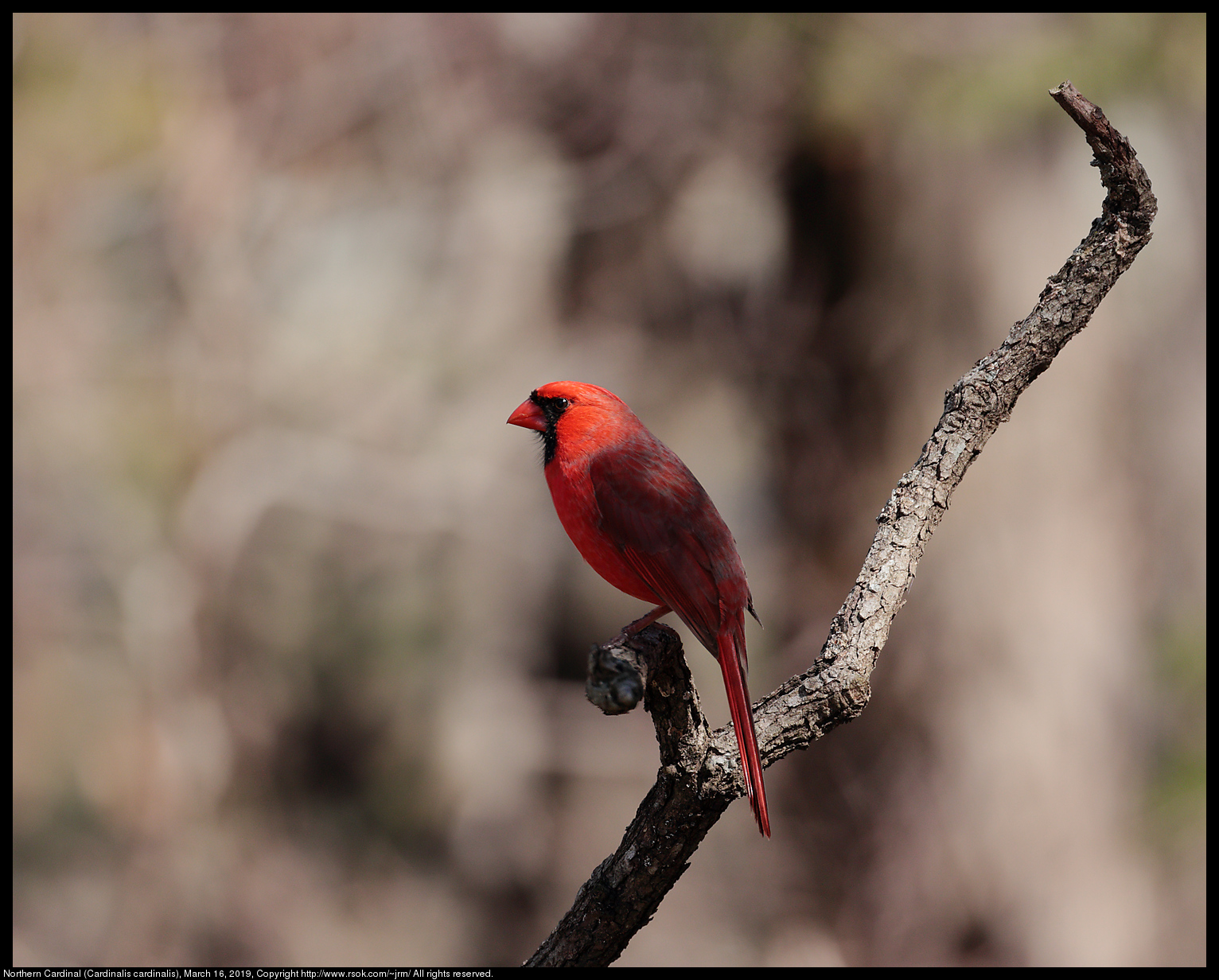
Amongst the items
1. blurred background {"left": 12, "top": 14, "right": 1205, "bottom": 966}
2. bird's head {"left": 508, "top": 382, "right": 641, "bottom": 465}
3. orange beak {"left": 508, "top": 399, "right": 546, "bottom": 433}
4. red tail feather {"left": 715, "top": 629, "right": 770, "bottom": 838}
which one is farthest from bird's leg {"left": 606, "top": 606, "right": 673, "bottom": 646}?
blurred background {"left": 12, "top": 14, "right": 1205, "bottom": 966}

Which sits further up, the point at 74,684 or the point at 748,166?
the point at 748,166

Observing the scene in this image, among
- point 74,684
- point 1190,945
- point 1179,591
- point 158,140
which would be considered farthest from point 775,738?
point 74,684

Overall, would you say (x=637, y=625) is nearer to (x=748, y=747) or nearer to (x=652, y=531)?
(x=652, y=531)

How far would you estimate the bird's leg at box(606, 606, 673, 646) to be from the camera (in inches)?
67.7

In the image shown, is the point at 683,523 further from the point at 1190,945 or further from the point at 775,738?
the point at 1190,945

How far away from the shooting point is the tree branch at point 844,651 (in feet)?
5.53

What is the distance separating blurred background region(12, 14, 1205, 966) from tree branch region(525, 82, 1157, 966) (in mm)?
3150

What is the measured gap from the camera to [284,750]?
716 cm

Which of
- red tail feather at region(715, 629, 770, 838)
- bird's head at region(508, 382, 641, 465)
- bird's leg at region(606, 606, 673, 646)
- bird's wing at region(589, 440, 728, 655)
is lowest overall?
red tail feather at region(715, 629, 770, 838)

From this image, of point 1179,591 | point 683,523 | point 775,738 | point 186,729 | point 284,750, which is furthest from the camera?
point 284,750

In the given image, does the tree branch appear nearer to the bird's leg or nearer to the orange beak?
the bird's leg

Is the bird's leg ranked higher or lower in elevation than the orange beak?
lower

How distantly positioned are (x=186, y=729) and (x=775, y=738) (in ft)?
18.6

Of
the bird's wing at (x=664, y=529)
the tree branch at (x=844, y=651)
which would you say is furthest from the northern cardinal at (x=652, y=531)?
the tree branch at (x=844, y=651)
